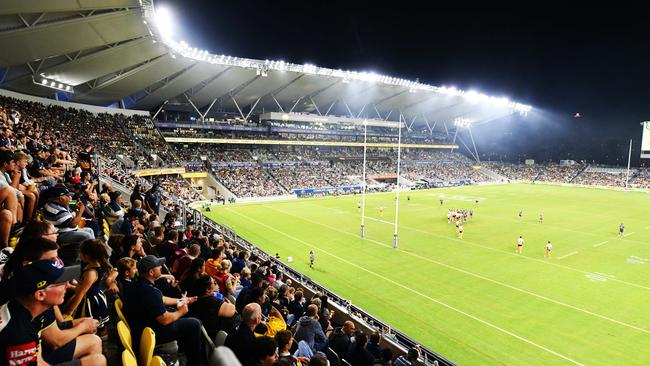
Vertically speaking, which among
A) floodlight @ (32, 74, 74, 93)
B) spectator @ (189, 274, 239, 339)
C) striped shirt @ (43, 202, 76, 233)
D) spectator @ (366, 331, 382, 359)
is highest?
floodlight @ (32, 74, 74, 93)

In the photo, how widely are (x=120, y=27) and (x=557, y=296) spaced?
1246 inches

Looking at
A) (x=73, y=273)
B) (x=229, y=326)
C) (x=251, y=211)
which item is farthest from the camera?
(x=251, y=211)

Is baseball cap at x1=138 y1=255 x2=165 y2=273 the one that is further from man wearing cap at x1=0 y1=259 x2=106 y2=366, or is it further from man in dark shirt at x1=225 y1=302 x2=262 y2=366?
man wearing cap at x1=0 y1=259 x2=106 y2=366

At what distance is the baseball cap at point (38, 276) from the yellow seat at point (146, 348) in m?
1.29

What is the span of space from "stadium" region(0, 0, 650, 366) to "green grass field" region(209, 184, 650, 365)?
0.14 metres

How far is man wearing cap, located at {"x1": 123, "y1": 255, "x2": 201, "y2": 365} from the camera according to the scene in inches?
179

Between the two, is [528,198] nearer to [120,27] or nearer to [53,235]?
[120,27]

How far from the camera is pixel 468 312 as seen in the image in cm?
1622

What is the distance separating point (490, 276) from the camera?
20.9 metres

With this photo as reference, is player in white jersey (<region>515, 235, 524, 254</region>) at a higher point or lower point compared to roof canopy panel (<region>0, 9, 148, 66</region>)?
lower

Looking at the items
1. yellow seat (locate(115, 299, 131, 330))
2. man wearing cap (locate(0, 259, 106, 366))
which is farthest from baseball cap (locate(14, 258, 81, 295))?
yellow seat (locate(115, 299, 131, 330))

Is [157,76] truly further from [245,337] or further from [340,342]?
[245,337]

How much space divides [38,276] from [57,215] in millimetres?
3881

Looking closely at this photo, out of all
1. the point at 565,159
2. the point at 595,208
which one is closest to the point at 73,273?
the point at 595,208
